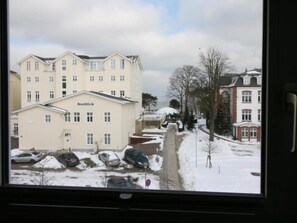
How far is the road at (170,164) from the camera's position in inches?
40.0

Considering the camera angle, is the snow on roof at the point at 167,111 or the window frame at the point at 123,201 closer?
the window frame at the point at 123,201

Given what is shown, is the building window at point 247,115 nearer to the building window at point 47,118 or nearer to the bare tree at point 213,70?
the bare tree at point 213,70

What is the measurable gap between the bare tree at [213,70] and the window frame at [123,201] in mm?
124

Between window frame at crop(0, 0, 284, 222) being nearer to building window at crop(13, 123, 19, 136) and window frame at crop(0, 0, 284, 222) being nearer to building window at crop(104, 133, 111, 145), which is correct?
building window at crop(13, 123, 19, 136)

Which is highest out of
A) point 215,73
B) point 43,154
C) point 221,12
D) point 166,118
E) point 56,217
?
point 221,12

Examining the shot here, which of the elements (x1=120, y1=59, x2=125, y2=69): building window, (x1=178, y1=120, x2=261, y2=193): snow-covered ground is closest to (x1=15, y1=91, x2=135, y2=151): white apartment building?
(x1=120, y1=59, x2=125, y2=69): building window

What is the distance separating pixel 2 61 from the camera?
1.06 m

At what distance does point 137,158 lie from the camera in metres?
1.04

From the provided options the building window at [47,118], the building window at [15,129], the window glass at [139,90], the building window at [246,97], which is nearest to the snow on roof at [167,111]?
the window glass at [139,90]

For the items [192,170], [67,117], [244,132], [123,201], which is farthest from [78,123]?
[244,132]

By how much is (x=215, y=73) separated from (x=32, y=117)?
621 millimetres

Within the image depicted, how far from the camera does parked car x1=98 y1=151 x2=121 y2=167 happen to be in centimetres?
105

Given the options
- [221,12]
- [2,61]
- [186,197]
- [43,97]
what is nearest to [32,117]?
[43,97]

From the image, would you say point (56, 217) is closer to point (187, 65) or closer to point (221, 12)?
point (187, 65)
